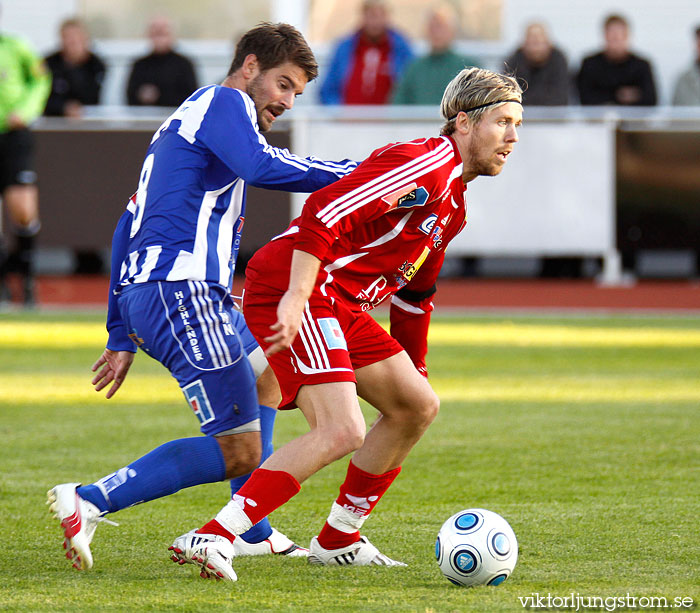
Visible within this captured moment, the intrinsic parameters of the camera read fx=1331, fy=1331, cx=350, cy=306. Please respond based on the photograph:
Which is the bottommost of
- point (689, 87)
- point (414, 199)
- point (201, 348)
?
point (201, 348)

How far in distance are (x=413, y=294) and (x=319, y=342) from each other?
0.68 meters

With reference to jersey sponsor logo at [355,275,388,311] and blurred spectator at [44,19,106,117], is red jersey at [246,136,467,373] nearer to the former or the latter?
jersey sponsor logo at [355,275,388,311]

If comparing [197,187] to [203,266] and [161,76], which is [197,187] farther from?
[161,76]

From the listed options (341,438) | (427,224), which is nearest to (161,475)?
(341,438)

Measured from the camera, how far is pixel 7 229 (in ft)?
49.2

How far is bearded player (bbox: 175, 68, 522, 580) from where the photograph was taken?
13.6 ft

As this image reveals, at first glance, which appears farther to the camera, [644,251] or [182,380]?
[644,251]

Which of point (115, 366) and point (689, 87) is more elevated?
point (689, 87)

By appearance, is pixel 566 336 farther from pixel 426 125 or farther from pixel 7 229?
pixel 7 229

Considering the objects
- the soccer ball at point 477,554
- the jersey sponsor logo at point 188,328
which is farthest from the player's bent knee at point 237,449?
the soccer ball at point 477,554

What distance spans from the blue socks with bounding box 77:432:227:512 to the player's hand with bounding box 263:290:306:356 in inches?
21.8

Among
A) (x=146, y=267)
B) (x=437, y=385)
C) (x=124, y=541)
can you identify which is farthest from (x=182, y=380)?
(x=437, y=385)

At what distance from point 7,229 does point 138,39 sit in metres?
6.24

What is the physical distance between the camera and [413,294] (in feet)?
15.8
